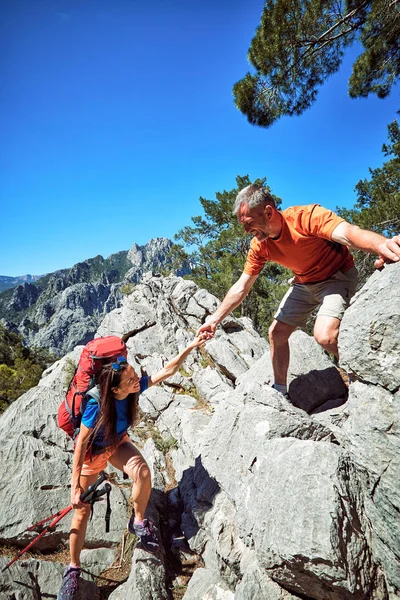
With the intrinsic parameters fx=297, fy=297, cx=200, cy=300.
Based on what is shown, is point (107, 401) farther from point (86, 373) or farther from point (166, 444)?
point (166, 444)

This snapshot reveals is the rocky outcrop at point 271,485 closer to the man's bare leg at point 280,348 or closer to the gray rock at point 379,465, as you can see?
the gray rock at point 379,465

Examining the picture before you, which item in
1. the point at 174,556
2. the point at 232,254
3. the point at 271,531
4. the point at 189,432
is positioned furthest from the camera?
the point at 232,254

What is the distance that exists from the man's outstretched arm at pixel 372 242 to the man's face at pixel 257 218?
3.06ft

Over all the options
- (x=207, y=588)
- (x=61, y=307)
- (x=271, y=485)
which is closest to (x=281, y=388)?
(x=271, y=485)

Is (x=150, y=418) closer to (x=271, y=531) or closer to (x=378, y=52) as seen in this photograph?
(x=271, y=531)

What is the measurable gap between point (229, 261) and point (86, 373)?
69.5ft

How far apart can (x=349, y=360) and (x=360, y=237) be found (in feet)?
4.24

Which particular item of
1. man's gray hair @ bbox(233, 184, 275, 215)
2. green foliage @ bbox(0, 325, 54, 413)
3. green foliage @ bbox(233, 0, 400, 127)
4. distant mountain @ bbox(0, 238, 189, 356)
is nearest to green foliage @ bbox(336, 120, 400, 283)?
green foliage @ bbox(233, 0, 400, 127)

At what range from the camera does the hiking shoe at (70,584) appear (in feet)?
11.2

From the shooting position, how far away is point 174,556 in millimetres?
4188

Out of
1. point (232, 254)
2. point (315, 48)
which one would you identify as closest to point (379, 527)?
point (315, 48)

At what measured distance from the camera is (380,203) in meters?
13.4

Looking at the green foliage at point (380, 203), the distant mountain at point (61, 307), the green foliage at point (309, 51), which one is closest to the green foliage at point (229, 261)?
the green foliage at point (380, 203)

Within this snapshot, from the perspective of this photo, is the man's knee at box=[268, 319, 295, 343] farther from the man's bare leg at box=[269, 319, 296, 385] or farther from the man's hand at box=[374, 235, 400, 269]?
the man's hand at box=[374, 235, 400, 269]
